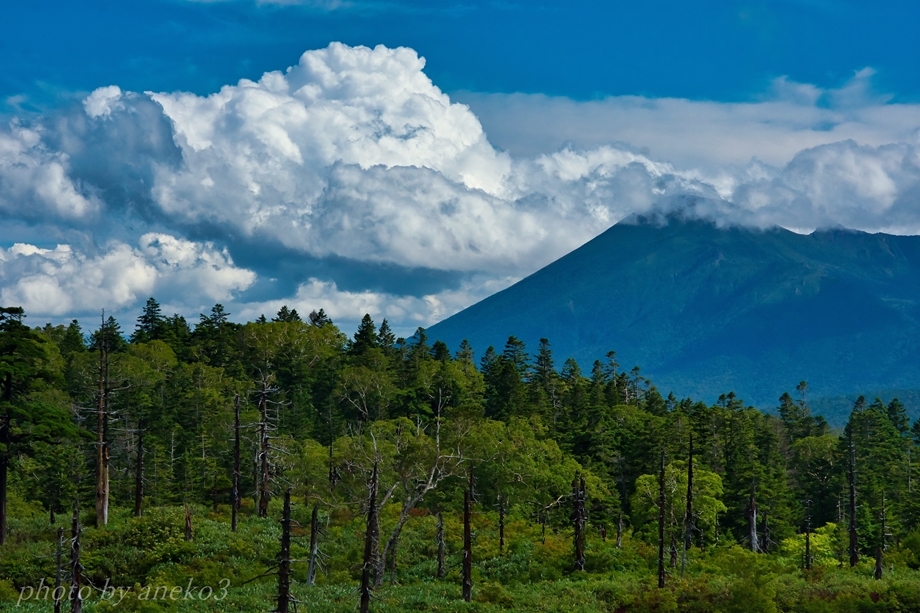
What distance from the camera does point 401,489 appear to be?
77438 millimetres

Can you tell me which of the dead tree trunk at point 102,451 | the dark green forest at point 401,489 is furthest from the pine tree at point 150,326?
the dead tree trunk at point 102,451

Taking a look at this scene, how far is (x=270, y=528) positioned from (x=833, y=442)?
76384 mm

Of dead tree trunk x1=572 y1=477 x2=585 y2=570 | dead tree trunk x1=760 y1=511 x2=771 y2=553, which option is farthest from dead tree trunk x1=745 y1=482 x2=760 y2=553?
dead tree trunk x1=572 y1=477 x2=585 y2=570

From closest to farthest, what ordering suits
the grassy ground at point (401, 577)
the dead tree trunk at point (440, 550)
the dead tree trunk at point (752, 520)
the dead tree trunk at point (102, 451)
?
1. the grassy ground at point (401, 577)
2. the dead tree trunk at point (102, 451)
3. the dead tree trunk at point (440, 550)
4. the dead tree trunk at point (752, 520)

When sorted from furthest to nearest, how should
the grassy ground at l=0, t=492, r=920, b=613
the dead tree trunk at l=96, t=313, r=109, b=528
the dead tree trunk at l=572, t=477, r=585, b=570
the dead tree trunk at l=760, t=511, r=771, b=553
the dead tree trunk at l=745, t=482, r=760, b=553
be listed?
the dead tree trunk at l=760, t=511, r=771, b=553 → the dead tree trunk at l=745, t=482, r=760, b=553 → the dead tree trunk at l=572, t=477, r=585, b=570 → the dead tree trunk at l=96, t=313, r=109, b=528 → the grassy ground at l=0, t=492, r=920, b=613

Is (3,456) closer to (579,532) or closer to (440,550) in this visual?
(440,550)

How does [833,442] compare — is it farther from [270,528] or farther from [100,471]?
[100,471]

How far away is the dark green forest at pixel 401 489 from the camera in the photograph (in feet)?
175

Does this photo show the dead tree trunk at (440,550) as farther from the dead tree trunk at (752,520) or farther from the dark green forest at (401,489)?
the dead tree trunk at (752,520)

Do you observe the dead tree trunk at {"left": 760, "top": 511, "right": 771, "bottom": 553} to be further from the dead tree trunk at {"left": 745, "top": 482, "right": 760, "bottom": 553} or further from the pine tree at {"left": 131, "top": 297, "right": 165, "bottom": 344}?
the pine tree at {"left": 131, "top": 297, "right": 165, "bottom": 344}

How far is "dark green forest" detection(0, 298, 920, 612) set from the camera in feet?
175

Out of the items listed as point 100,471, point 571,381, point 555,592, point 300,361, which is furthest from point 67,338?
point 555,592

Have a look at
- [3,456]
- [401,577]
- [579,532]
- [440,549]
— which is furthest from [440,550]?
[3,456]

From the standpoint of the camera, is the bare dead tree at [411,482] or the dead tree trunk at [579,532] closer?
the bare dead tree at [411,482]
